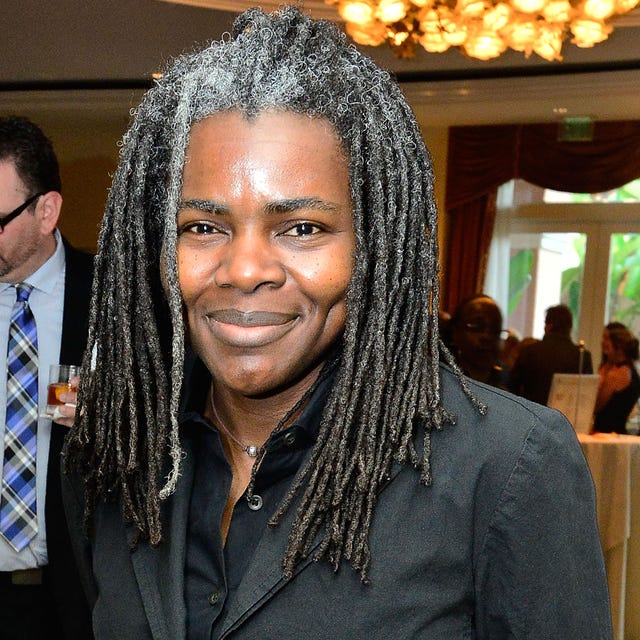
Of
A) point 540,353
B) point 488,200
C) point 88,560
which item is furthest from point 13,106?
point 88,560

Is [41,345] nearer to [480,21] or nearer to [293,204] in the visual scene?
[293,204]

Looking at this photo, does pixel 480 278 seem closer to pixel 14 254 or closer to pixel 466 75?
pixel 466 75

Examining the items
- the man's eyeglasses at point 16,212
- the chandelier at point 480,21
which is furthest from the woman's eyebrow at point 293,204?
the chandelier at point 480,21

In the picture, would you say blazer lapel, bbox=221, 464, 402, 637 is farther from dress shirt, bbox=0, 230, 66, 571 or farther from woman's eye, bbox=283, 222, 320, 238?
dress shirt, bbox=0, 230, 66, 571

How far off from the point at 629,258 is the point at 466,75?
2.85 meters

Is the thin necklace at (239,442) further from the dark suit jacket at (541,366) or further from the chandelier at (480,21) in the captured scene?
the dark suit jacket at (541,366)

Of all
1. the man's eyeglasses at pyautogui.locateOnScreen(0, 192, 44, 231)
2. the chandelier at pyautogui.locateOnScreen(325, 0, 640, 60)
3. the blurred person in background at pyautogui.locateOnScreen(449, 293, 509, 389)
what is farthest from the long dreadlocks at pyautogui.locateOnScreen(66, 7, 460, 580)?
the chandelier at pyautogui.locateOnScreen(325, 0, 640, 60)

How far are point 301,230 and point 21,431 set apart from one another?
67.3 inches

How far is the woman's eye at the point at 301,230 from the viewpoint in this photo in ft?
3.38

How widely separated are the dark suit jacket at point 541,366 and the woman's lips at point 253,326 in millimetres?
4977

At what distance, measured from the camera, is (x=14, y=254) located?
8.60 feet

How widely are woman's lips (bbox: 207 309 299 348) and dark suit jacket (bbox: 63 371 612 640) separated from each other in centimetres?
20

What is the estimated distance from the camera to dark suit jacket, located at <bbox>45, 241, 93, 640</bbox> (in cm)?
237

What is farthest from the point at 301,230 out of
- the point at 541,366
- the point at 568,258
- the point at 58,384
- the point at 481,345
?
the point at 568,258
